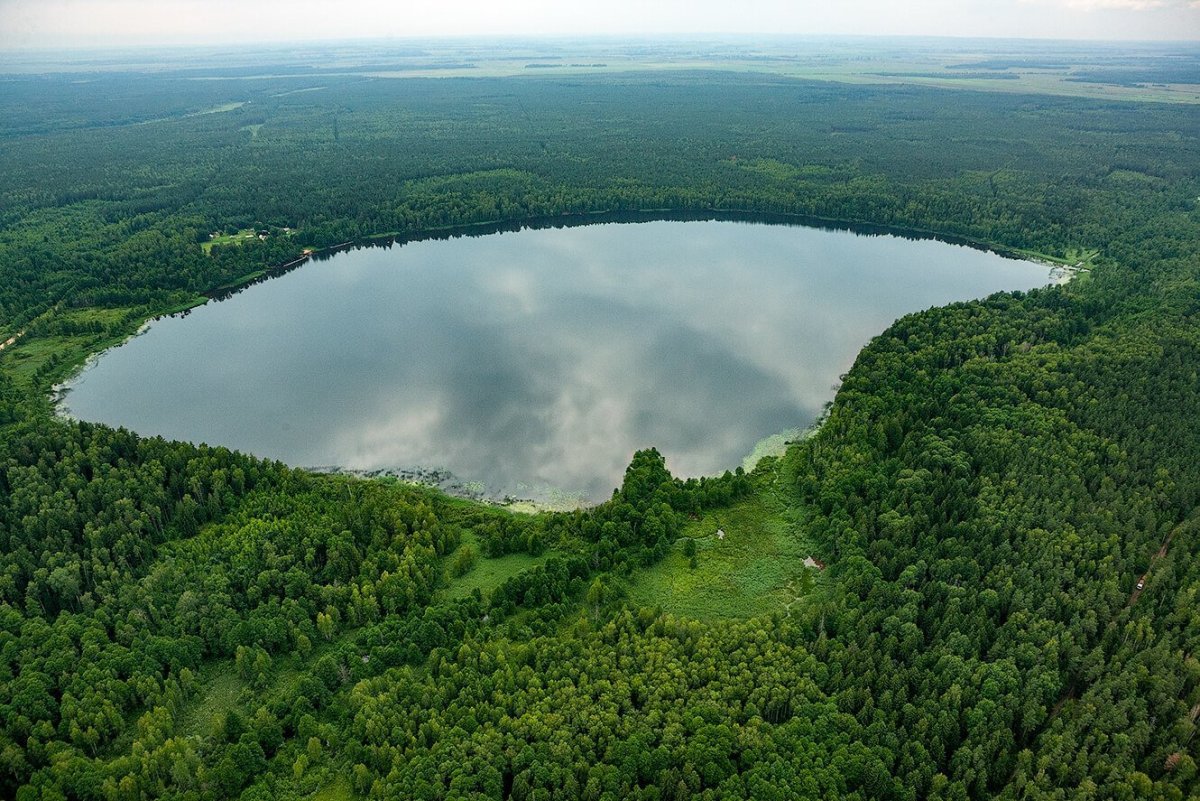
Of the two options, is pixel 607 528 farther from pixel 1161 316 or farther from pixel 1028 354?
pixel 1161 316

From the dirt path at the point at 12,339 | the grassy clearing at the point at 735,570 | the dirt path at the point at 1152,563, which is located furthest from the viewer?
the dirt path at the point at 12,339

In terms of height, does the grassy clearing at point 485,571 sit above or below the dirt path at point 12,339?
below

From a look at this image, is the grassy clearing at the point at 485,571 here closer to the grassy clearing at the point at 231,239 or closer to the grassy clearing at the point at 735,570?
the grassy clearing at the point at 735,570

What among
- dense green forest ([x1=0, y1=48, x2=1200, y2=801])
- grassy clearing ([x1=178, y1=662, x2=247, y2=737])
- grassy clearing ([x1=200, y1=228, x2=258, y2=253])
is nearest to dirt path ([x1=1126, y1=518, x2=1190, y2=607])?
dense green forest ([x1=0, y1=48, x2=1200, y2=801])

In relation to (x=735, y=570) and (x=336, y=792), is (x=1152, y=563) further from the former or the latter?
(x=336, y=792)

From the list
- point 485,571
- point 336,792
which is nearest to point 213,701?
point 336,792

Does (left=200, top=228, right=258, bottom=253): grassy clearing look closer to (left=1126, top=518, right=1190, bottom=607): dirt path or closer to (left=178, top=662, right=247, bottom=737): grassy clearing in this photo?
(left=178, top=662, right=247, bottom=737): grassy clearing

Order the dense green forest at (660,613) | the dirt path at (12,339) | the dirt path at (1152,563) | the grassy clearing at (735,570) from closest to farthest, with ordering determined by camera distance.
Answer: the dense green forest at (660,613) → the dirt path at (1152,563) → the grassy clearing at (735,570) → the dirt path at (12,339)

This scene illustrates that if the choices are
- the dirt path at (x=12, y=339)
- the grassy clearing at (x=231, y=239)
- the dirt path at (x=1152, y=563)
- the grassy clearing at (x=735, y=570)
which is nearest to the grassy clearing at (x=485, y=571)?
the grassy clearing at (x=735, y=570)
